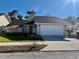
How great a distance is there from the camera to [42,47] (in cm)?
1669

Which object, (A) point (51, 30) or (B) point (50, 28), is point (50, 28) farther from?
(A) point (51, 30)

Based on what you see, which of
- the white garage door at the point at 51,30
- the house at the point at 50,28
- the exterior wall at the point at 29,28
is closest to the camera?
the house at the point at 50,28

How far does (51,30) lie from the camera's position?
32.6 meters

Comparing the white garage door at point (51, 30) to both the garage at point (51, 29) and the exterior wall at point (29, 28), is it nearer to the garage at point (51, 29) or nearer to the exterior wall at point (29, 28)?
the garage at point (51, 29)

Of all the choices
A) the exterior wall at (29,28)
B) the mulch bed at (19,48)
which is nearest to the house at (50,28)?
the exterior wall at (29,28)

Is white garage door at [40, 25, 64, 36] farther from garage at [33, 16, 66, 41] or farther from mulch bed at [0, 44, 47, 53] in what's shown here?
mulch bed at [0, 44, 47, 53]

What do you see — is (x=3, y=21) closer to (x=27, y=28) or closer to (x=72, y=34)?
(x=27, y=28)

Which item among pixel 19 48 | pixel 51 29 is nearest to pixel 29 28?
pixel 51 29

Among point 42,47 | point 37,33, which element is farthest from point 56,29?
point 42,47

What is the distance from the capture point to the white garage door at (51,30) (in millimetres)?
32375

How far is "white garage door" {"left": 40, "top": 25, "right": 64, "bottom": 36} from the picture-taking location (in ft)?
106

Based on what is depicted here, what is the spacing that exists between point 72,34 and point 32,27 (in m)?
7.87

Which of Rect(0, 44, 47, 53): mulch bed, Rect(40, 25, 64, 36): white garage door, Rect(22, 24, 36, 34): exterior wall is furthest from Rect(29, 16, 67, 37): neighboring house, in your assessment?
Rect(0, 44, 47, 53): mulch bed

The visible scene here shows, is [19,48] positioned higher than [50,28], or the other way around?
[50,28]
